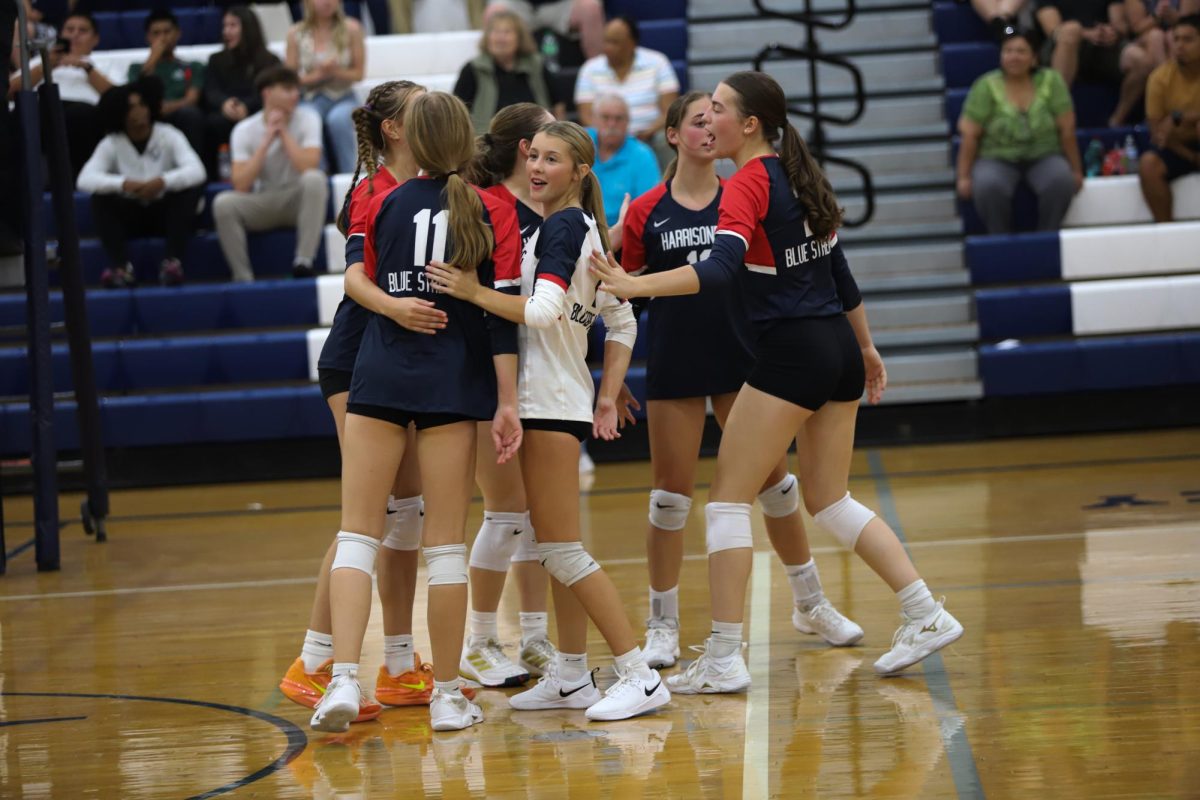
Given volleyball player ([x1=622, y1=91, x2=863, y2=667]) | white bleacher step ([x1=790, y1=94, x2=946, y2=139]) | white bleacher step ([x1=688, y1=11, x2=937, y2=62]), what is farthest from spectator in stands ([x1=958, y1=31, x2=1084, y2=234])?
volleyball player ([x1=622, y1=91, x2=863, y2=667])

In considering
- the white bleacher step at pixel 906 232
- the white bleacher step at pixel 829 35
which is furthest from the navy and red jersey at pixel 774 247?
the white bleacher step at pixel 829 35

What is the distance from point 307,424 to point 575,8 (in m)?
3.61

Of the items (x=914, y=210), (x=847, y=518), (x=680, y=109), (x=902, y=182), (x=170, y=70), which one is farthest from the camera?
(x=170, y=70)

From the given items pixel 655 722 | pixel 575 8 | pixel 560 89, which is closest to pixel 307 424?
pixel 560 89

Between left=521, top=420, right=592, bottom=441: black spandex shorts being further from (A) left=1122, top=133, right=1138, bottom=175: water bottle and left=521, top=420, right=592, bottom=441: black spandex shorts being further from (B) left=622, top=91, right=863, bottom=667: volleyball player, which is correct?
(A) left=1122, top=133, right=1138, bottom=175: water bottle

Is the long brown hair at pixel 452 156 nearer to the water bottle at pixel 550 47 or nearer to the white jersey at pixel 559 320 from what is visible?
the white jersey at pixel 559 320

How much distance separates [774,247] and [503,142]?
0.77m

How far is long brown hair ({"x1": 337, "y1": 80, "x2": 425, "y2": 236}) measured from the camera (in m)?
3.73

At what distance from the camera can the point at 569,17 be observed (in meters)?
10.2

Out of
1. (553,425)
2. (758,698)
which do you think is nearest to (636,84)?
(553,425)

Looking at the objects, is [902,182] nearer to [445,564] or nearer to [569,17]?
[569,17]

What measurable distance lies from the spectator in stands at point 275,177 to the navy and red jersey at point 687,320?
16.0 ft

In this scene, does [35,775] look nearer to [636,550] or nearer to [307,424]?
[636,550]

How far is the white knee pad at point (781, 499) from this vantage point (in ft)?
14.2
